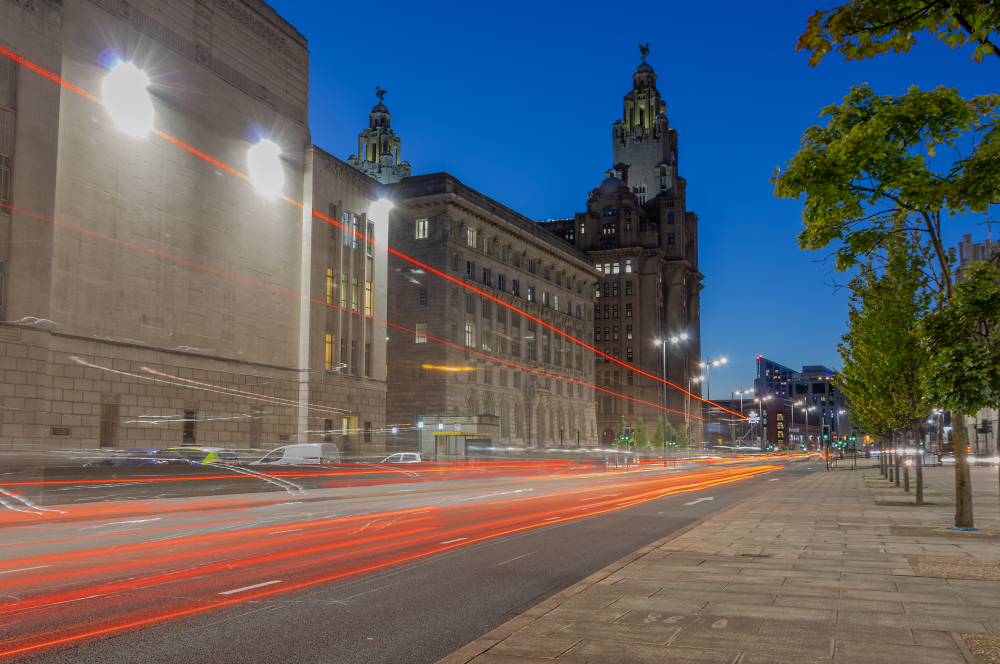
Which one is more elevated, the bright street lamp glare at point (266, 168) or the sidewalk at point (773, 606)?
the bright street lamp glare at point (266, 168)

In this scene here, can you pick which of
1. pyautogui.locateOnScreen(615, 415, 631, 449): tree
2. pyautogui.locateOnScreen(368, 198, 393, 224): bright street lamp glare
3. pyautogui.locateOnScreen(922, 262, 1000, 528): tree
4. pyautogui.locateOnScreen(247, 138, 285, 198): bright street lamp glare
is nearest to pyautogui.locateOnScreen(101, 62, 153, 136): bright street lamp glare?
pyautogui.locateOnScreen(247, 138, 285, 198): bright street lamp glare

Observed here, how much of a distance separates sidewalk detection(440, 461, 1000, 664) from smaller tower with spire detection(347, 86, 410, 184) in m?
154

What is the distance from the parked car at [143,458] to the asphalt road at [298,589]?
10103mm

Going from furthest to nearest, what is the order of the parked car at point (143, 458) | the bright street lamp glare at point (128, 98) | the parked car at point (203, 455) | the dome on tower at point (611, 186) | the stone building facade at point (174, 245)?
the dome on tower at point (611, 186)
the bright street lamp glare at point (128, 98)
the parked car at point (203, 455)
the stone building facade at point (174, 245)
the parked car at point (143, 458)

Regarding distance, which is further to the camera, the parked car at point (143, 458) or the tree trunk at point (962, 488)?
the parked car at point (143, 458)

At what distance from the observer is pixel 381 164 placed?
538ft

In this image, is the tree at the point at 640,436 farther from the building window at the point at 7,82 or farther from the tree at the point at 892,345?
the building window at the point at 7,82

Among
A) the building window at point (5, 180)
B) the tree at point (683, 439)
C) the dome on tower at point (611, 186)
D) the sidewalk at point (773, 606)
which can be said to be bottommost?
the tree at point (683, 439)

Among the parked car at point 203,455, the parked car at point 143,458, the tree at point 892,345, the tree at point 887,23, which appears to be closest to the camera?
the tree at point 887,23

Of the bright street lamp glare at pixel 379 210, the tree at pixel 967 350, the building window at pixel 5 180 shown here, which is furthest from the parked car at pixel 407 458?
the tree at pixel 967 350

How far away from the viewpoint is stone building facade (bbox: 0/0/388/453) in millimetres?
34625

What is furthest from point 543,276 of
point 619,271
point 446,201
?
point 619,271

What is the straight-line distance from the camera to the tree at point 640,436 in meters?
119

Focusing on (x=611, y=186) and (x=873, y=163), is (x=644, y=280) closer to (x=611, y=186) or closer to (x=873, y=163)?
(x=611, y=186)
